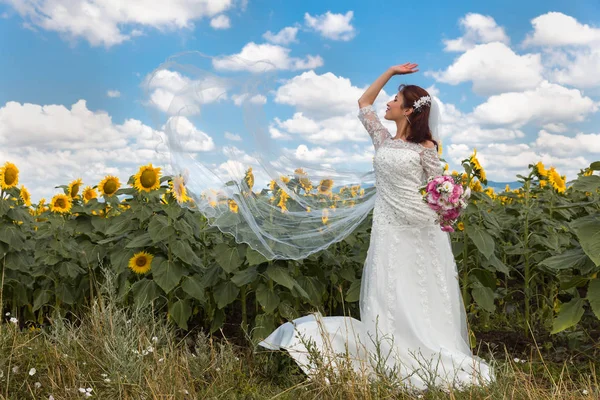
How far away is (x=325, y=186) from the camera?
462cm

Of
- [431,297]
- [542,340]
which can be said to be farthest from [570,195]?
[431,297]

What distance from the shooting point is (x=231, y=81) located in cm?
446

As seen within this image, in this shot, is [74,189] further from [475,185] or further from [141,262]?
[475,185]

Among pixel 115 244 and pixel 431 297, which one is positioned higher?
pixel 115 244

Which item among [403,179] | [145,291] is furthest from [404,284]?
[145,291]

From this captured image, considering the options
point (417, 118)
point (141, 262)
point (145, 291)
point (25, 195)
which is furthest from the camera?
point (25, 195)

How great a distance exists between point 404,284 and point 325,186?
943 mm

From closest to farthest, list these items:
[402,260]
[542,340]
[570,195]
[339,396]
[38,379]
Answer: [339,396] → [38,379] → [402,260] → [542,340] → [570,195]

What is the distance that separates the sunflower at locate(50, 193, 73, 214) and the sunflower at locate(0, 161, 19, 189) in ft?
1.23

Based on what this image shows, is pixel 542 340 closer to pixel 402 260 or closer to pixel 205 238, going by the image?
pixel 402 260

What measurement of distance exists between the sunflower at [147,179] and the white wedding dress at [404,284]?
1.59m

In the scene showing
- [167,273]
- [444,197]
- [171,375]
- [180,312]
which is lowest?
[171,375]

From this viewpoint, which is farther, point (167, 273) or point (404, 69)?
point (167, 273)

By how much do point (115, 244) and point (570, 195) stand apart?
198 inches
